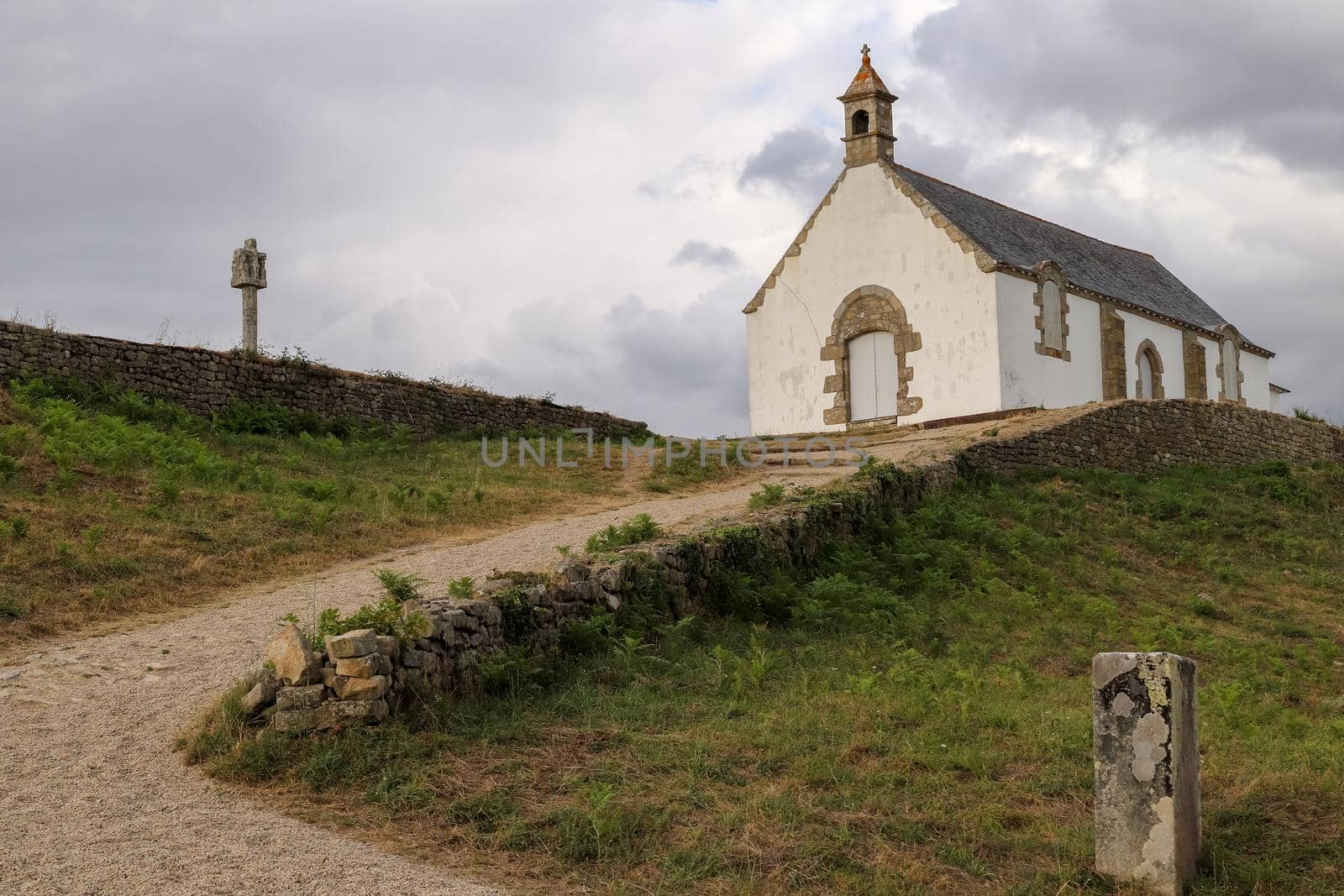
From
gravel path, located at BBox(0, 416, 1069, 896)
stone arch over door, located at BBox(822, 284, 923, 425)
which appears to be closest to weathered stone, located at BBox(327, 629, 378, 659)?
gravel path, located at BBox(0, 416, 1069, 896)

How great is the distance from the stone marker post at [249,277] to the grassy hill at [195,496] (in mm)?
2152

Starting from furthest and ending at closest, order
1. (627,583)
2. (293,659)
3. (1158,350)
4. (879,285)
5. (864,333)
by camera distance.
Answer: (1158,350) < (864,333) < (879,285) < (627,583) < (293,659)

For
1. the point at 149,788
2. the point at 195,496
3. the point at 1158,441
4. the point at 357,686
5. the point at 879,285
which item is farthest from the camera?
the point at 879,285

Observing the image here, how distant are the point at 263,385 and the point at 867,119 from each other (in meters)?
14.4

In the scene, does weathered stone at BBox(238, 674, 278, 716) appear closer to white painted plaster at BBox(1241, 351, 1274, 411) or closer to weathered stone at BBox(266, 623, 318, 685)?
weathered stone at BBox(266, 623, 318, 685)

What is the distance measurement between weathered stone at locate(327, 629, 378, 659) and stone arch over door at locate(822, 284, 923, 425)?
66.4 ft

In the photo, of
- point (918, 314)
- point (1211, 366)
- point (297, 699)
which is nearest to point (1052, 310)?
point (918, 314)

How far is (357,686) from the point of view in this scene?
8641 millimetres

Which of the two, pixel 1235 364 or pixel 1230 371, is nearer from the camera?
pixel 1230 371

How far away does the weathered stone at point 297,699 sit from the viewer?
859 centimetres

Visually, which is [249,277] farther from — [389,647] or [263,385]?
[389,647]

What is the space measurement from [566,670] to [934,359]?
18570mm

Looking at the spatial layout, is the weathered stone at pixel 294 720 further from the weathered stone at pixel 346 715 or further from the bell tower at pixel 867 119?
the bell tower at pixel 867 119

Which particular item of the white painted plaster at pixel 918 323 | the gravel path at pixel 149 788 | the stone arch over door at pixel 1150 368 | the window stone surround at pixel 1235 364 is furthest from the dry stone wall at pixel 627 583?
the window stone surround at pixel 1235 364
